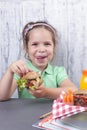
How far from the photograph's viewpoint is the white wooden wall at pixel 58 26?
1.59m

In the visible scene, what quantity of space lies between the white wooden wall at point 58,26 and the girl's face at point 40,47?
0.09m

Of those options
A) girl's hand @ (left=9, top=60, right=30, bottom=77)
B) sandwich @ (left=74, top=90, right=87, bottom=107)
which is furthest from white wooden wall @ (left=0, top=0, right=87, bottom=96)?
sandwich @ (left=74, top=90, right=87, bottom=107)

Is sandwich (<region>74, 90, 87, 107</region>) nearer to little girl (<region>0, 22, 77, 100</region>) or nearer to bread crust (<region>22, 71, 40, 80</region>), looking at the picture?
bread crust (<region>22, 71, 40, 80</region>)

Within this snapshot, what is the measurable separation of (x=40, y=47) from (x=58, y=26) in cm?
19

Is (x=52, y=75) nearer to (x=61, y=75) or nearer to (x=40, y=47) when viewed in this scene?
(x=61, y=75)

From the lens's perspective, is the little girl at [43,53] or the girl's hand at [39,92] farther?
the little girl at [43,53]

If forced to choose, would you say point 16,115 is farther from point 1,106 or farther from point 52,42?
point 52,42

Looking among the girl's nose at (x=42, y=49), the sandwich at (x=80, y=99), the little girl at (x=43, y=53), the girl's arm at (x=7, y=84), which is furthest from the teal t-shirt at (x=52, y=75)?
the sandwich at (x=80, y=99)

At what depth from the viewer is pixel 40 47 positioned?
5.09ft

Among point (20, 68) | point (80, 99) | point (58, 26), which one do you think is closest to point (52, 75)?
point (58, 26)

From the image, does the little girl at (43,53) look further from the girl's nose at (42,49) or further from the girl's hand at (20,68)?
the girl's hand at (20,68)

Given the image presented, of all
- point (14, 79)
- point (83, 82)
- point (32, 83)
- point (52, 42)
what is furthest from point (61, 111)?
point (52, 42)

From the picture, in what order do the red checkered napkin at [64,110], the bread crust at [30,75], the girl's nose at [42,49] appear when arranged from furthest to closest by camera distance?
the girl's nose at [42,49] < the bread crust at [30,75] < the red checkered napkin at [64,110]

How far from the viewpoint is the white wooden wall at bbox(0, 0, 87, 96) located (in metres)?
1.59
